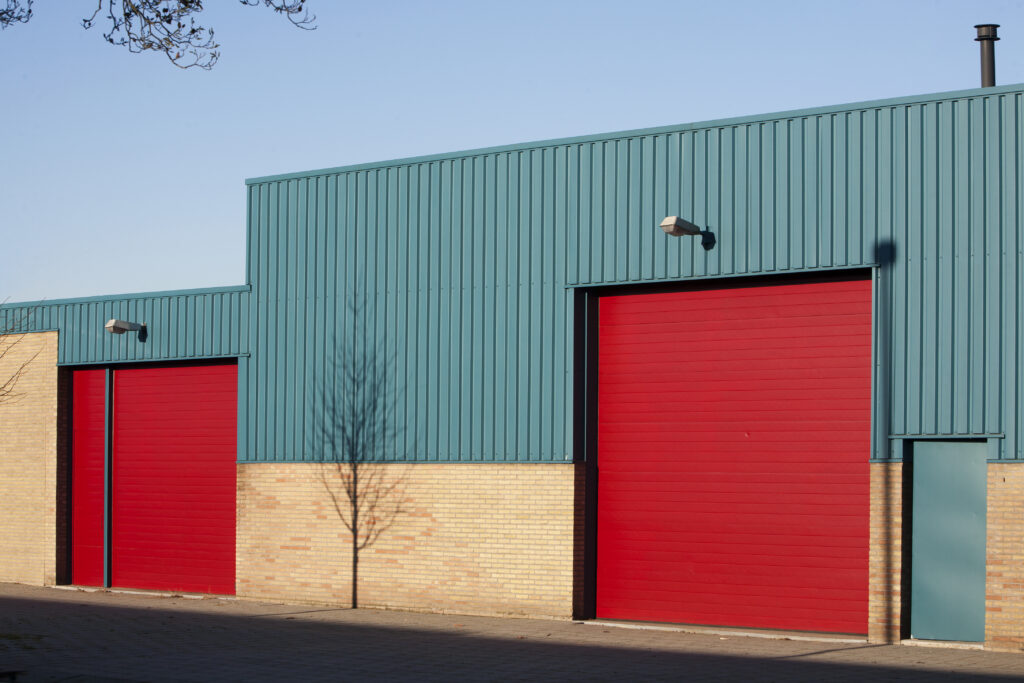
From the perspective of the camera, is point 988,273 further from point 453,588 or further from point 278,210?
point 278,210

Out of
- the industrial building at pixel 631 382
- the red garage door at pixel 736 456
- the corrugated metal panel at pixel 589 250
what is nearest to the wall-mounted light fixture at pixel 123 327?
the industrial building at pixel 631 382

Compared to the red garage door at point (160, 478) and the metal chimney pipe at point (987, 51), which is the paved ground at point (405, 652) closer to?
the red garage door at point (160, 478)

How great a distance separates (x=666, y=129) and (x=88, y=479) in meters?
14.5

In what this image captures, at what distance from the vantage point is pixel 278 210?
23.9 meters

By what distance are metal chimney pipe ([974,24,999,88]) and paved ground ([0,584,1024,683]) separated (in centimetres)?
937

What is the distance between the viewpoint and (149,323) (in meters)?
25.7

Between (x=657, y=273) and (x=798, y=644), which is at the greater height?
(x=657, y=273)

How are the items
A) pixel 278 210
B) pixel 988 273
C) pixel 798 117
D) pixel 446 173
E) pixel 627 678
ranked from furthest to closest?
1. pixel 278 210
2. pixel 446 173
3. pixel 798 117
4. pixel 988 273
5. pixel 627 678

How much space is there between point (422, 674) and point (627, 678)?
2214 mm

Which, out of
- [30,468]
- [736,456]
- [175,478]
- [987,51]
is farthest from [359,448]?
[987,51]

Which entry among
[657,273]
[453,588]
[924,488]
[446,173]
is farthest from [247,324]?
[924,488]

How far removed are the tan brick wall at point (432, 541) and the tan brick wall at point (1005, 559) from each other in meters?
6.24

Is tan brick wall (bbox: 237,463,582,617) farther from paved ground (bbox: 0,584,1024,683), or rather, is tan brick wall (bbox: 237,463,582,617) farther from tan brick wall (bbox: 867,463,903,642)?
tan brick wall (bbox: 867,463,903,642)

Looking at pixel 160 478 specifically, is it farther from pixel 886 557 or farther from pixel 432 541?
pixel 886 557
